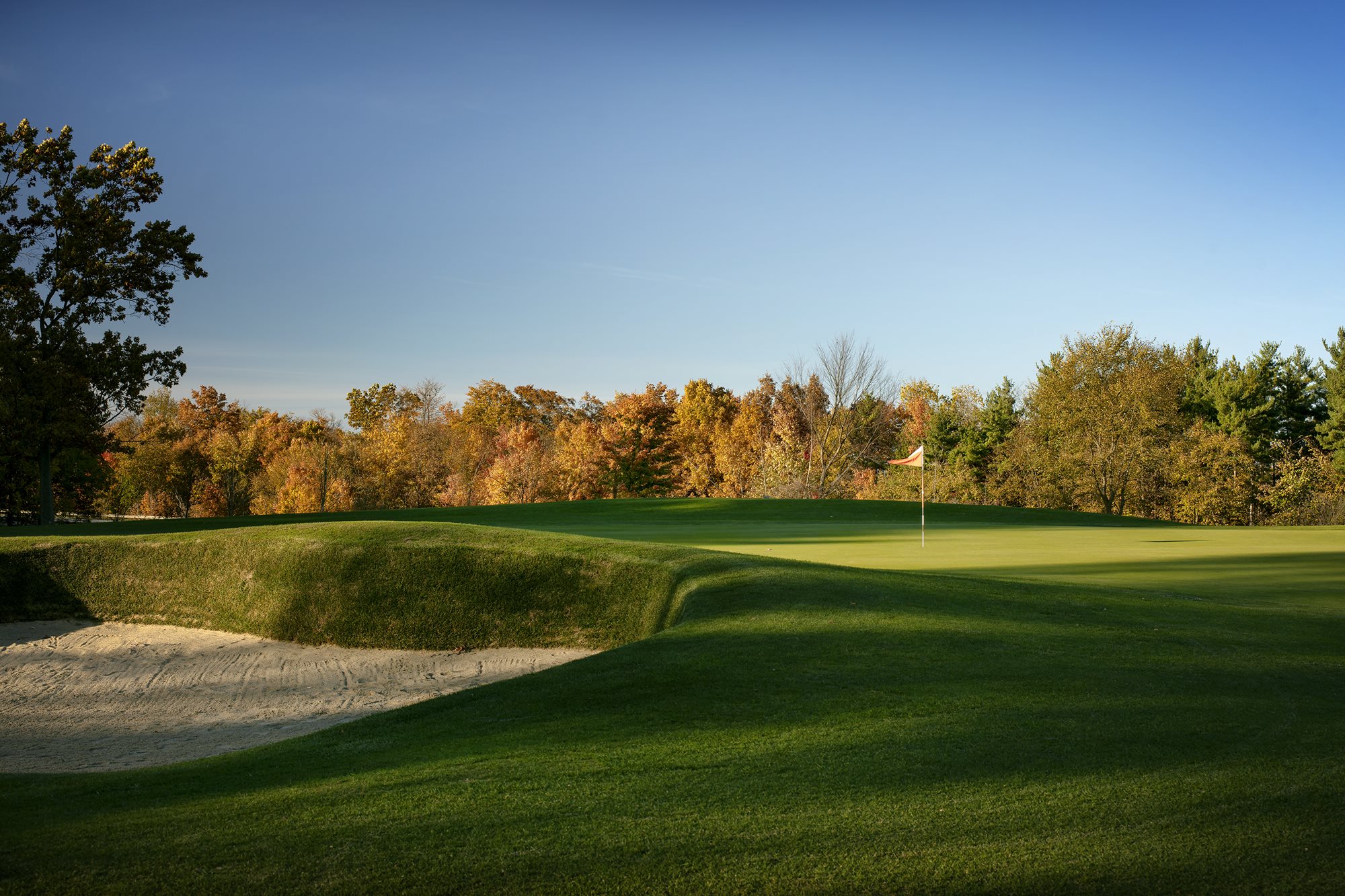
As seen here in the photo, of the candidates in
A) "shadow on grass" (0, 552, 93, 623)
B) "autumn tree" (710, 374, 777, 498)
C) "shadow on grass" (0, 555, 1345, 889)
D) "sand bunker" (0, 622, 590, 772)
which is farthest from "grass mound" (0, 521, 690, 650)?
"autumn tree" (710, 374, 777, 498)

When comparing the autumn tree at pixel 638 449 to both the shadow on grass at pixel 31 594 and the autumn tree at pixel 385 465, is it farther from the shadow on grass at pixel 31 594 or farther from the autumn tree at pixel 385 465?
the shadow on grass at pixel 31 594

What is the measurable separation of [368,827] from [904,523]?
2463 cm

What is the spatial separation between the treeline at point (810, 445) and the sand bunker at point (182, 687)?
93.7ft

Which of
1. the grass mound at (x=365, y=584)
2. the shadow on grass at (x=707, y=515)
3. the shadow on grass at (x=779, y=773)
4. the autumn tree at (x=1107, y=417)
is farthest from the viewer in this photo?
the autumn tree at (x=1107, y=417)

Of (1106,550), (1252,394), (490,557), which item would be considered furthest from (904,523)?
(1252,394)

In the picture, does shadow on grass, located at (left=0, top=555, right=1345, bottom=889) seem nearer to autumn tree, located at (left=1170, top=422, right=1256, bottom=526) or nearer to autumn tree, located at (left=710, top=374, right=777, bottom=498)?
autumn tree, located at (left=1170, top=422, right=1256, bottom=526)

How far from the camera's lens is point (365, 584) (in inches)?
445

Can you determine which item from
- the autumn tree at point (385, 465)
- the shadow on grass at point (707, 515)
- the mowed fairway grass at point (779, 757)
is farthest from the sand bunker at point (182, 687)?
the autumn tree at point (385, 465)

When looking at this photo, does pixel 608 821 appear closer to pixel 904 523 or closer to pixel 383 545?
pixel 383 545

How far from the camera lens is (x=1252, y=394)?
151 feet

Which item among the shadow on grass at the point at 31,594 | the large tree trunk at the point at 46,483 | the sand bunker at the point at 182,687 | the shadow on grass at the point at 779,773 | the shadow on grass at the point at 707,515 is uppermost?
the large tree trunk at the point at 46,483

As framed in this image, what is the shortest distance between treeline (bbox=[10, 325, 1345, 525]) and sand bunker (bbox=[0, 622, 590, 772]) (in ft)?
93.7

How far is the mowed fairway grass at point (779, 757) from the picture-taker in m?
3.18

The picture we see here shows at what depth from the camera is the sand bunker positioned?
7832 millimetres
